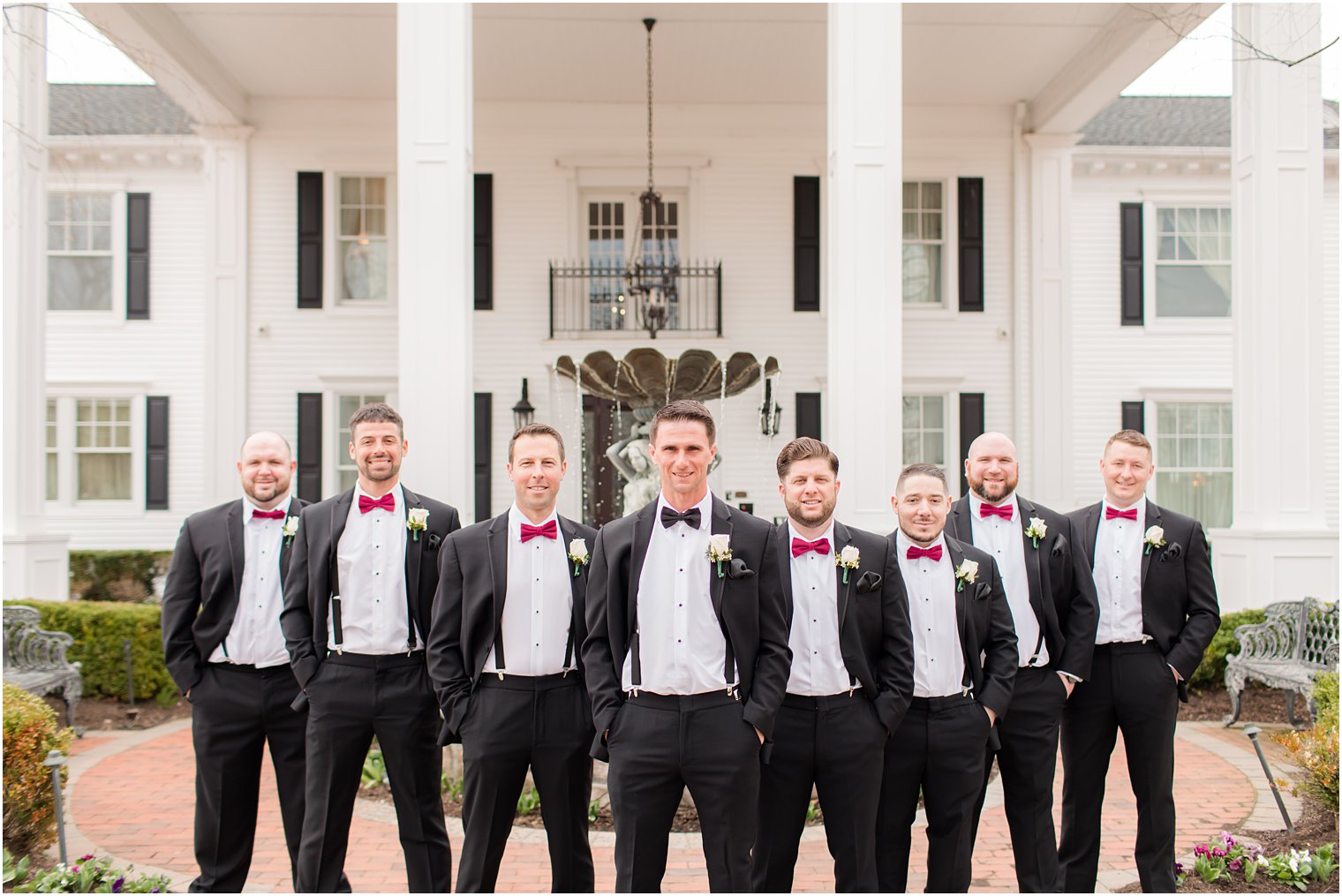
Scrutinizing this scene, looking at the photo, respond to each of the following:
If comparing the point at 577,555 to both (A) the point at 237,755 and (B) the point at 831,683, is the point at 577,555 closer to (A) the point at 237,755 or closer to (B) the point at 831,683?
(B) the point at 831,683

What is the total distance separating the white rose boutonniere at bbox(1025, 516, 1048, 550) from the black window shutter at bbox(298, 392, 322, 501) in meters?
12.0

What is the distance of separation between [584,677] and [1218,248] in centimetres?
1637

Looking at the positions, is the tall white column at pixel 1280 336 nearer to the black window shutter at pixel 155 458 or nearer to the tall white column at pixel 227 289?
the tall white column at pixel 227 289

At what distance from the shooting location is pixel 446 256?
8.34 meters

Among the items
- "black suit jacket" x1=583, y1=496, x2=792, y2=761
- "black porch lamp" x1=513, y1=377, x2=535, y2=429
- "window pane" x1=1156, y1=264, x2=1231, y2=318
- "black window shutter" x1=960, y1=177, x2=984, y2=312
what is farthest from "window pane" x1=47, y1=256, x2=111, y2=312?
"window pane" x1=1156, y1=264, x2=1231, y2=318

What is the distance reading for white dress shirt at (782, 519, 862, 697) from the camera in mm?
4148

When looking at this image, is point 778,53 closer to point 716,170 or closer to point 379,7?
point 716,170

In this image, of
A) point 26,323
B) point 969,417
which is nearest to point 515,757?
Result: point 26,323

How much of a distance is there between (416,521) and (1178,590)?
3650mm

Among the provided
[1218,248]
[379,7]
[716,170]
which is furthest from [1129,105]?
[379,7]

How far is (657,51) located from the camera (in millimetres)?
13305

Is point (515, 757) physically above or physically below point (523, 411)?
below

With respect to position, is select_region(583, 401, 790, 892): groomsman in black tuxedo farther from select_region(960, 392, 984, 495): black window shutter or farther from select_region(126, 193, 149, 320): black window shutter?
select_region(126, 193, 149, 320): black window shutter

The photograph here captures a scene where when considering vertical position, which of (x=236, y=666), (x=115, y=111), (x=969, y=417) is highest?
(x=115, y=111)
